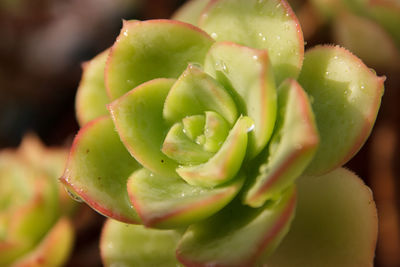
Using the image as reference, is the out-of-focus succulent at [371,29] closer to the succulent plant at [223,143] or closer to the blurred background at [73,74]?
the blurred background at [73,74]

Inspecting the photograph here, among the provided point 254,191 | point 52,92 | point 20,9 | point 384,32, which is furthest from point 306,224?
point 20,9

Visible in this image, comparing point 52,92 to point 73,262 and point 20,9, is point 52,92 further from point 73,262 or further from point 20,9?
point 73,262

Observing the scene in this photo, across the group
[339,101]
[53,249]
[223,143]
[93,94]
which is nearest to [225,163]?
[223,143]

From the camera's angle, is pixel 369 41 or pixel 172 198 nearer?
pixel 172 198

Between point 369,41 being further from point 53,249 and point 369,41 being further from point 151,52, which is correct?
point 53,249

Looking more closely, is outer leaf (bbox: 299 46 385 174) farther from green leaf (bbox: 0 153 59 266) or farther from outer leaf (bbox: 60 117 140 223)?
green leaf (bbox: 0 153 59 266)
